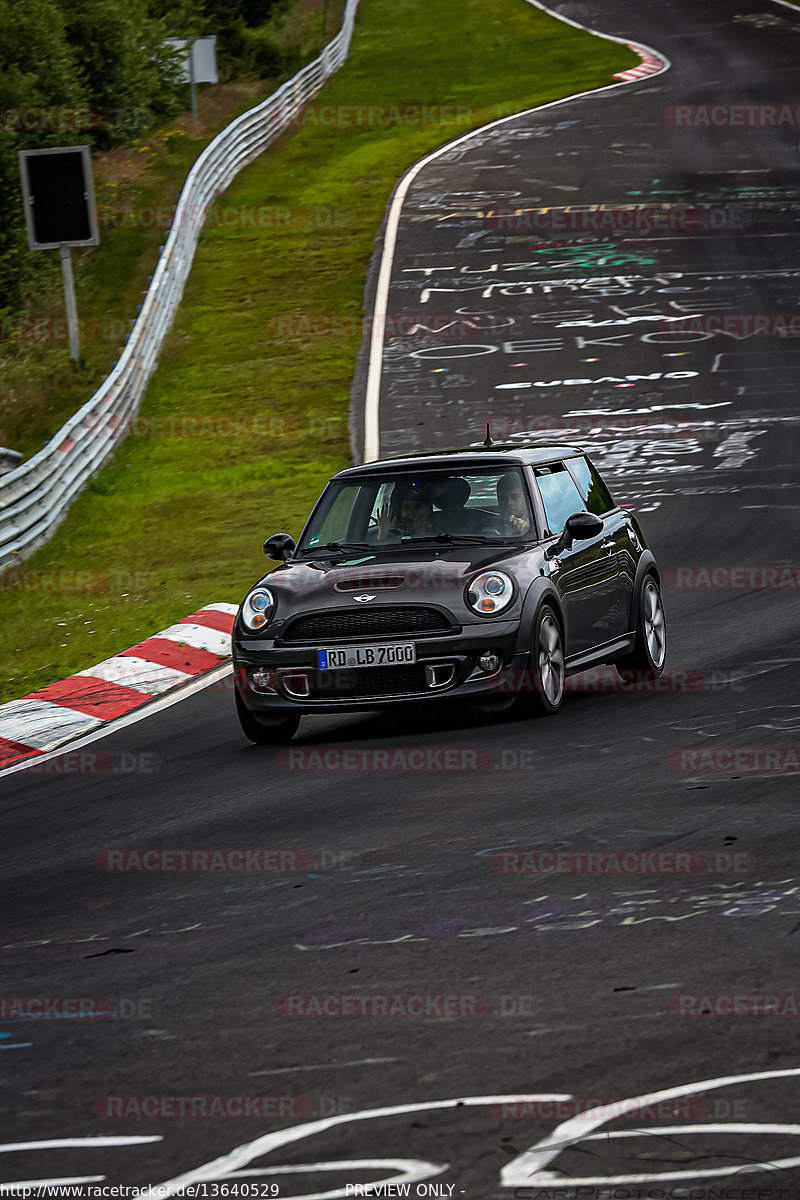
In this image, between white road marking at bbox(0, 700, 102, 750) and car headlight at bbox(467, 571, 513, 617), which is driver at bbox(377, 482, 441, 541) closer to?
car headlight at bbox(467, 571, 513, 617)

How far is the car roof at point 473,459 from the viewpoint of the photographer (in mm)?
10852

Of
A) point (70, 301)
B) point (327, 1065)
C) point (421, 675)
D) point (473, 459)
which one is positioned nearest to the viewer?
point (327, 1065)

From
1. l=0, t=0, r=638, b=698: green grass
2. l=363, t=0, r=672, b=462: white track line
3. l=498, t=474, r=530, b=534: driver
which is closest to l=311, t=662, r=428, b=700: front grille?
l=498, t=474, r=530, b=534: driver

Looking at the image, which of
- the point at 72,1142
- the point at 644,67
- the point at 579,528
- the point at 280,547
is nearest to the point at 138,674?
the point at 280,547

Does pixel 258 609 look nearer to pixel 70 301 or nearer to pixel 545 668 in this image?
pixel 545 668

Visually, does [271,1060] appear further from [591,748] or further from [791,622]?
[791,622]

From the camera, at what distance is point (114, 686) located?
12453 millimetres

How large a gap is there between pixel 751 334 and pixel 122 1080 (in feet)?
78.2

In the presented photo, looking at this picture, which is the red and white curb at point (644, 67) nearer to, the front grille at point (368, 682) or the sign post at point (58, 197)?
the sign post at point (58, 197)

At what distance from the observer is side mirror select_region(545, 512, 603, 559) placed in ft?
33.8

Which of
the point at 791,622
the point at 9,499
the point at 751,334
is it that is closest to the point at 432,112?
the point at 751,334

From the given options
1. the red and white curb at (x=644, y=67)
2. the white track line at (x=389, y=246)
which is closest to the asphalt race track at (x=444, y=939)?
the white track line at (x=389, y=246)

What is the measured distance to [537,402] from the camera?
24266 mm

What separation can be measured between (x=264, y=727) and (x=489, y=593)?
1578 millimetres
